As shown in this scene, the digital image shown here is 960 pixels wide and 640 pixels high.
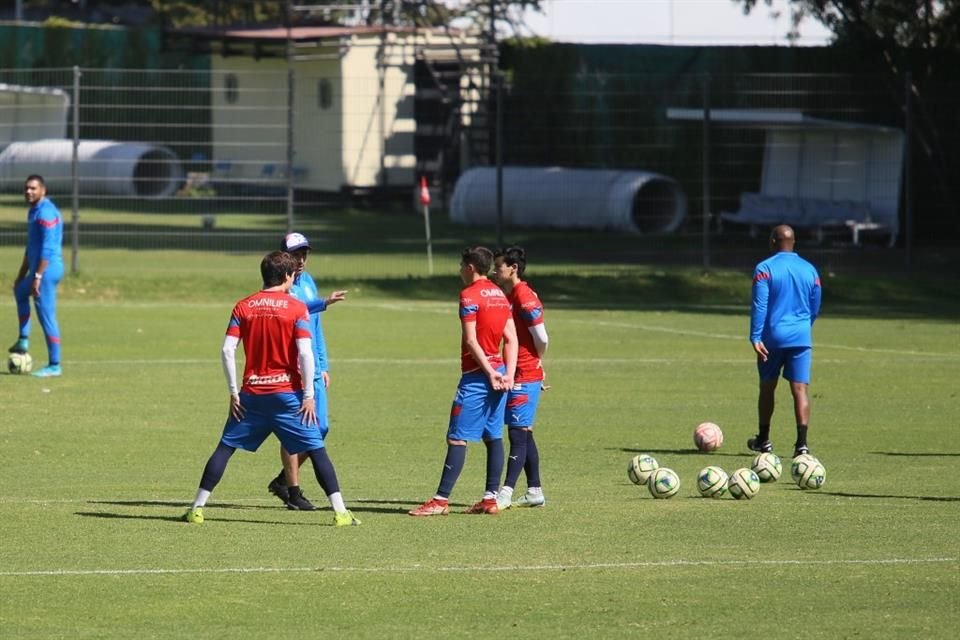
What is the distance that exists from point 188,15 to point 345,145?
23261 millimetres

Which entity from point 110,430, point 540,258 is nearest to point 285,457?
point 110,430

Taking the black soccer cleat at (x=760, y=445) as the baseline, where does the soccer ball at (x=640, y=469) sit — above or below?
above

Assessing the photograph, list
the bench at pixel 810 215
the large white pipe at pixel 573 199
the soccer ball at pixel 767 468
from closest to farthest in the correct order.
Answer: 1. the soccer ball at pixel 767 468
2. the bench at pixel 810 215
3. the large white pipe at pixel 573 199

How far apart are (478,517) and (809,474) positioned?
2.72m

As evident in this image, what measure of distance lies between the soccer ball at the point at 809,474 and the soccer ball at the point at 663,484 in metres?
1.00

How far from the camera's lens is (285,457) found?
12.0 m

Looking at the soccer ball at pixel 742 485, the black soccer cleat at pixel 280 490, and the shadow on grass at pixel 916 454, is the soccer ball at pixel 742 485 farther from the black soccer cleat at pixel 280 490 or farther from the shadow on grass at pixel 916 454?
the black soccer cleat at pixel 280 490

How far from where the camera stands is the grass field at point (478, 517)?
8.78 m

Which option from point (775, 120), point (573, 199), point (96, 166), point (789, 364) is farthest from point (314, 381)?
point (96, 166)

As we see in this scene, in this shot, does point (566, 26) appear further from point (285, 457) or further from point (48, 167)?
point (285, 457)

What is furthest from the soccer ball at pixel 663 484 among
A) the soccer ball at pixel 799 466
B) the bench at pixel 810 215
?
the bench at pixel 810 215

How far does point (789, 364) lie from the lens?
15414 mm

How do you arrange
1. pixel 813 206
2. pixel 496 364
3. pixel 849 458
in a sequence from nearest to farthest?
pixel 496 364
pixel 849 458
pixel 813 206

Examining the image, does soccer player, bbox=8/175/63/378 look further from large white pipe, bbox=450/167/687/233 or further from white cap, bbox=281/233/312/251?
large white pipe, bbox=450/167/687/233
